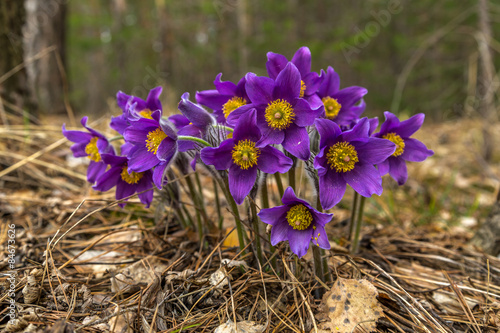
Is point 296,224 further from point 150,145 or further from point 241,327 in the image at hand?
Result: point 150,145

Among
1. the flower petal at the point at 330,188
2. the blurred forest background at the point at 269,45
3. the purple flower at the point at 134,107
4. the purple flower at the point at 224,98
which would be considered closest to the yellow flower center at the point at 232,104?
the purple flower at the point at 224,98

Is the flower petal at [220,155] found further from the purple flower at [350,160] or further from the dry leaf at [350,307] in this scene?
the dry leaf at [350,307]

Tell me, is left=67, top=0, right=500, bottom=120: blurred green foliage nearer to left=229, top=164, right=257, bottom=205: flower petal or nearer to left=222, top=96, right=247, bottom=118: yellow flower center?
left=222, top=96, right=247, bottom=118: yellow flower center

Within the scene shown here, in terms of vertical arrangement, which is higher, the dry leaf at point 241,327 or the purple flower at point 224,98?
the purple flower at point 224,98

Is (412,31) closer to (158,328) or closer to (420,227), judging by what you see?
(420,227)

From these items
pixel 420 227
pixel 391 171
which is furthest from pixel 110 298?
pixel 420 227

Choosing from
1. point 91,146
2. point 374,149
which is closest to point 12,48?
point 91,146
